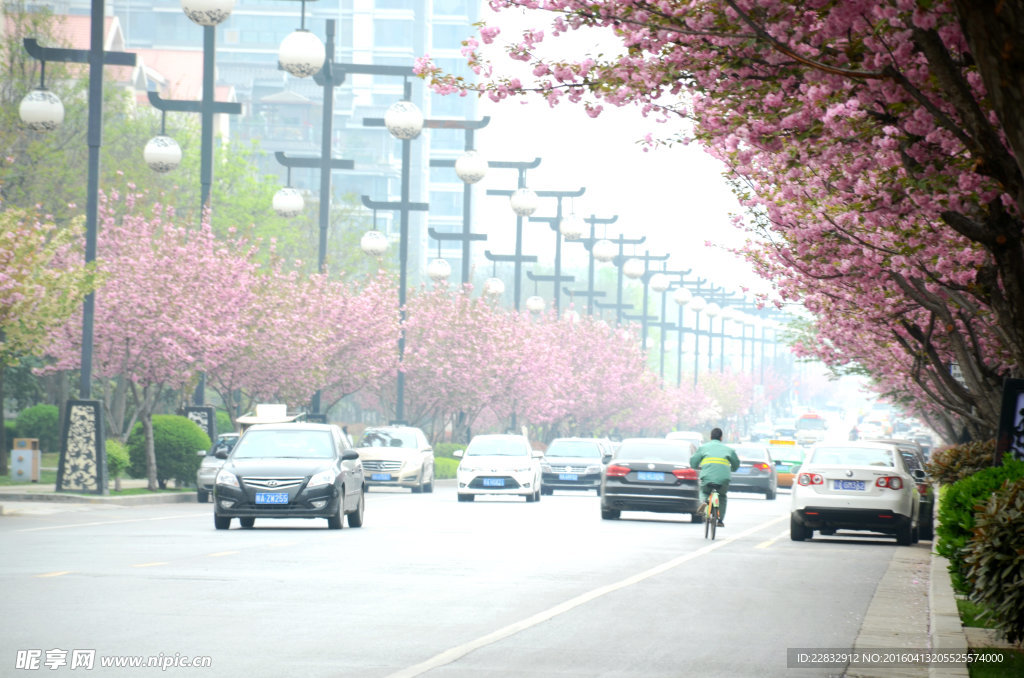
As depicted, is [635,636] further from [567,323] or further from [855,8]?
[567,323]

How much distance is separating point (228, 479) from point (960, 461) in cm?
1200

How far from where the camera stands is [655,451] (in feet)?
107

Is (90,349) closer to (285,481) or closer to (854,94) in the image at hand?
(285,481)

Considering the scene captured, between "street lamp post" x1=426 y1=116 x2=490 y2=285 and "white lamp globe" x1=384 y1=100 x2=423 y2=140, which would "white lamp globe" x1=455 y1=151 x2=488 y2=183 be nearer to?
"street lamp post" x1=426 y1=116 x2=490 y2=285

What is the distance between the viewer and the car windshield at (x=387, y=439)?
46719 mm

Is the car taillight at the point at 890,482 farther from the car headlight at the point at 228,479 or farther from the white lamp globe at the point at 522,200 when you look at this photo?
the white lamp globe at the point at 522,200

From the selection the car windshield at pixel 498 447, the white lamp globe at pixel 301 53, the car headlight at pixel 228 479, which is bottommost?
the car headlight at pixel 228 479

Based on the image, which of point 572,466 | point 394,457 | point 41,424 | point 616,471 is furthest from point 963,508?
point 41,424

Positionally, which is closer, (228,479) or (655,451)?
(228,479)

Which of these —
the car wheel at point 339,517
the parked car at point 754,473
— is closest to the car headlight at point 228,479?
the car wheel at point 339,517

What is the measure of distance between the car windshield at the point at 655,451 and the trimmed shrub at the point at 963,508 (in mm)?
15146

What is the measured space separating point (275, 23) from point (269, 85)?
46.2 feet

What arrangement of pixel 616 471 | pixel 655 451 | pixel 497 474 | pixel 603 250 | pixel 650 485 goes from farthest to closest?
pixel 603 250
pixel 497 474
pixel 655 451
pixel 616 471
pixel 650 485

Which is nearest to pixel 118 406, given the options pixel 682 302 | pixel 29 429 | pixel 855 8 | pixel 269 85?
pixel 29 429
